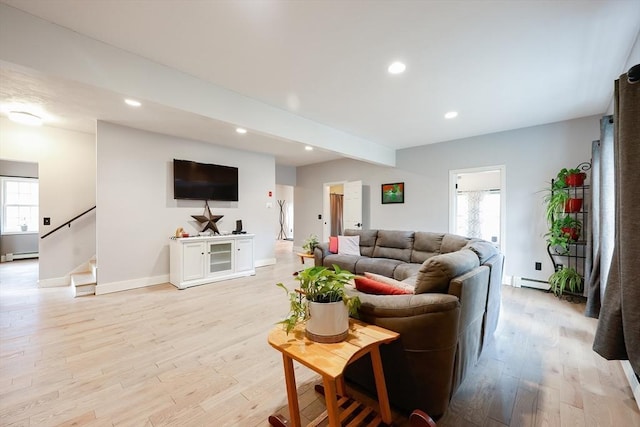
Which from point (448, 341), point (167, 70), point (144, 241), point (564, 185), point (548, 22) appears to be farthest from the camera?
point (144, 241)

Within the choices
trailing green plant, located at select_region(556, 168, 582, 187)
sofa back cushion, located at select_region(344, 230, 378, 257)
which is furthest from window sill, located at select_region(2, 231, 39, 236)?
trailing green plant, located at select_region(556, 168, 582, 187)

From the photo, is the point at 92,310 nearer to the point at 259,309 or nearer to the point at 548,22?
the point at 259,309

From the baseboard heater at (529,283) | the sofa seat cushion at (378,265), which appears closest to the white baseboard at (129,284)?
the sofa seat cushion at (378,265)

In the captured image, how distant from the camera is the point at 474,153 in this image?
191 inches

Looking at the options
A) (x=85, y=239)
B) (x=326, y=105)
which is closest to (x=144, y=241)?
(x=85, y=239)

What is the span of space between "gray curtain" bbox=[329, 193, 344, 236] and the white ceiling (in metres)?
4.11

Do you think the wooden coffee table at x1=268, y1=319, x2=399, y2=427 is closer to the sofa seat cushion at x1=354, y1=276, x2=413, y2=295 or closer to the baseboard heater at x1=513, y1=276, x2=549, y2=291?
the sofa seat cushion at x1=354, y1=276, x2=413, y2=295

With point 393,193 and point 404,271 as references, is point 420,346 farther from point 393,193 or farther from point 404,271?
point 393,193

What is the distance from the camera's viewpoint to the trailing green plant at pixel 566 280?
12.2 feet

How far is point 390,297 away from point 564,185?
3.91 meters

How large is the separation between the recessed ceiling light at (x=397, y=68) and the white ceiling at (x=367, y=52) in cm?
6

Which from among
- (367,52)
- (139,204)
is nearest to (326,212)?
(139,204)

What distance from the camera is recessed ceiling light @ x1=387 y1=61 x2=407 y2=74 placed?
248 centimetres

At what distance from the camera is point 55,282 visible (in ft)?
14.2
